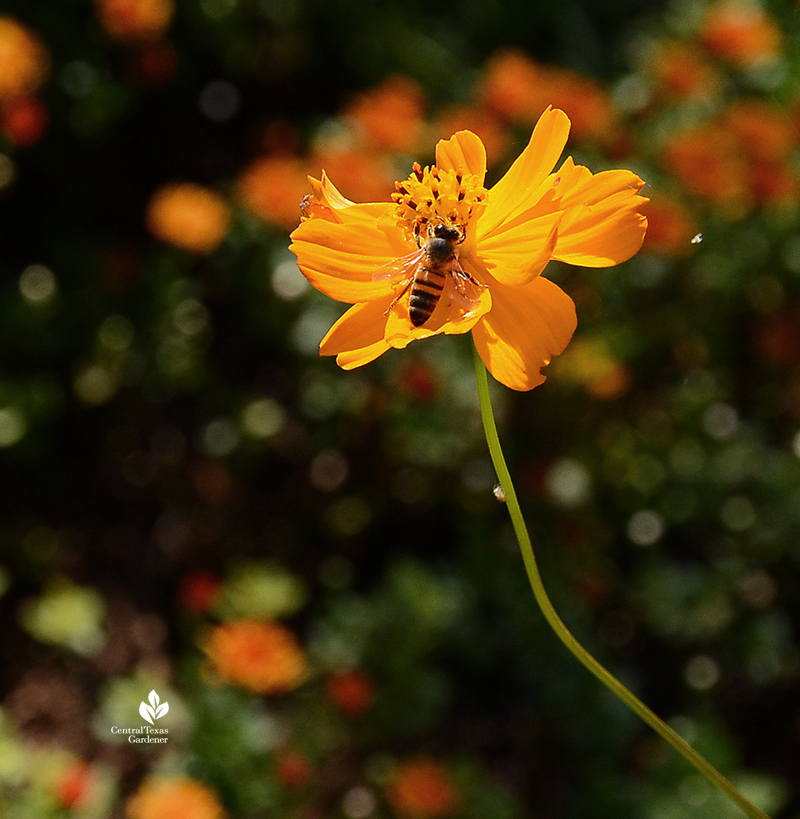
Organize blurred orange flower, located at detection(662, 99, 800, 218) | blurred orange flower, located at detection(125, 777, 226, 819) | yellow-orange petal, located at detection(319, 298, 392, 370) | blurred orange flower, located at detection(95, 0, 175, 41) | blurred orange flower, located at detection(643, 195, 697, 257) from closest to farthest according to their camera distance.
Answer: yellow-orange petal, located at detection(319, 298, 392, 370) < blurred orange flower, located at detection(125, 777, 226, 819) < blurred orange flower, located at detection(643, 195, 697, 257) < blurred orange flower, located at detection(662, 99, 800, 218) < blurred orange flower, located at detection(95, 0, 175, 41)

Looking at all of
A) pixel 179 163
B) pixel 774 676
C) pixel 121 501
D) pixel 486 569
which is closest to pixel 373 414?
pixel 486 569

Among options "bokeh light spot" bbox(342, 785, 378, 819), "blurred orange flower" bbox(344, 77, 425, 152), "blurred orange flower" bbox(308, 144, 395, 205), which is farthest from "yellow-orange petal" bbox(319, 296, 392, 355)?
"blurred orange flower" bbox(344, 77, 425, 152)

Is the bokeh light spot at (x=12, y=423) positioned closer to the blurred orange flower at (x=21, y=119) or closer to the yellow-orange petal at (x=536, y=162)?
the blurred orange flower at (x=21, y=119)

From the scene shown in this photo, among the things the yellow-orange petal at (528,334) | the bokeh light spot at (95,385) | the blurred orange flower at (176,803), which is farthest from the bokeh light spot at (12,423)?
the yellow-orange petal at (528,334)

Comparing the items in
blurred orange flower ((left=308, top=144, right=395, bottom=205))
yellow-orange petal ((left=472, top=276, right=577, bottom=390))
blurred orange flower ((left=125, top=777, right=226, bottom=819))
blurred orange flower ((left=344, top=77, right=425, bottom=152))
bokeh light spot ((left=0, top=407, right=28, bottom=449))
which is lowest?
bokeh light spot ((left=0, top=407, right=28, bottom=449))

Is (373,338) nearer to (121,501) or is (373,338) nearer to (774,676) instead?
(774,676)

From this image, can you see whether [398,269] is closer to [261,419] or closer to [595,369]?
[595,369]
